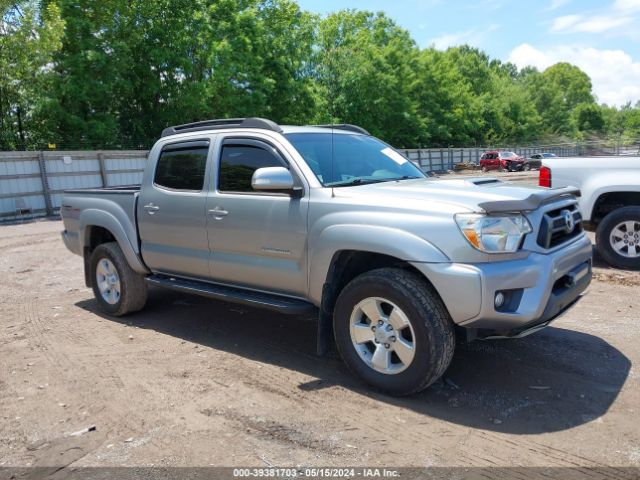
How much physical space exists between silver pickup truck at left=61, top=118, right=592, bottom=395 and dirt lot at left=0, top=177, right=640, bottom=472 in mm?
376

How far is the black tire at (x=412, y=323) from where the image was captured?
11.7 feet

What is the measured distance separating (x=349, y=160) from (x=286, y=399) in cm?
206

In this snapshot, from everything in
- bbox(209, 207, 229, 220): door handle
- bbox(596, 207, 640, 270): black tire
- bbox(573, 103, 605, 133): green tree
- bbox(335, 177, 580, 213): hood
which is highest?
bbox(573, 103, 605, 133): green tree

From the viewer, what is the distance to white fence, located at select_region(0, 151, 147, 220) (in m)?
18.2

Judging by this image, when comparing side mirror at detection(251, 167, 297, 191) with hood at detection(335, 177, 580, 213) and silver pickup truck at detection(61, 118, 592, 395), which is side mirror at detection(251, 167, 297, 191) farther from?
hood at detection(335, 177, 580, 213)

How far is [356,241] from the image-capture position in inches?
152

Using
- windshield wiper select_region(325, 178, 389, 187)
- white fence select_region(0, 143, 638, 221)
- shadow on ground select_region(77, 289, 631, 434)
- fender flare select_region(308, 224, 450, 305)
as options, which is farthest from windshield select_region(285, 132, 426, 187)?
white fence select_region(0, 143, 638, 221)

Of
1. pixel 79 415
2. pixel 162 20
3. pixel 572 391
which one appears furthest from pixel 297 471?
pixel 162 20

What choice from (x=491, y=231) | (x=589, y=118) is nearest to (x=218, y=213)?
(x=491, y=231)

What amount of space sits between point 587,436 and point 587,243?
161 centimetres

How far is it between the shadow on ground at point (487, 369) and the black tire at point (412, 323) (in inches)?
5.8

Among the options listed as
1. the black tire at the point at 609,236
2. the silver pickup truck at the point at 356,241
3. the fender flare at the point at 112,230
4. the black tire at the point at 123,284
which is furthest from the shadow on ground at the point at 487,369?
the black tire at the point at 609,236

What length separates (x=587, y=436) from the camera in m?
3.28

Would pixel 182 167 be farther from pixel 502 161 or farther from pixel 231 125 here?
pixel 502 161
